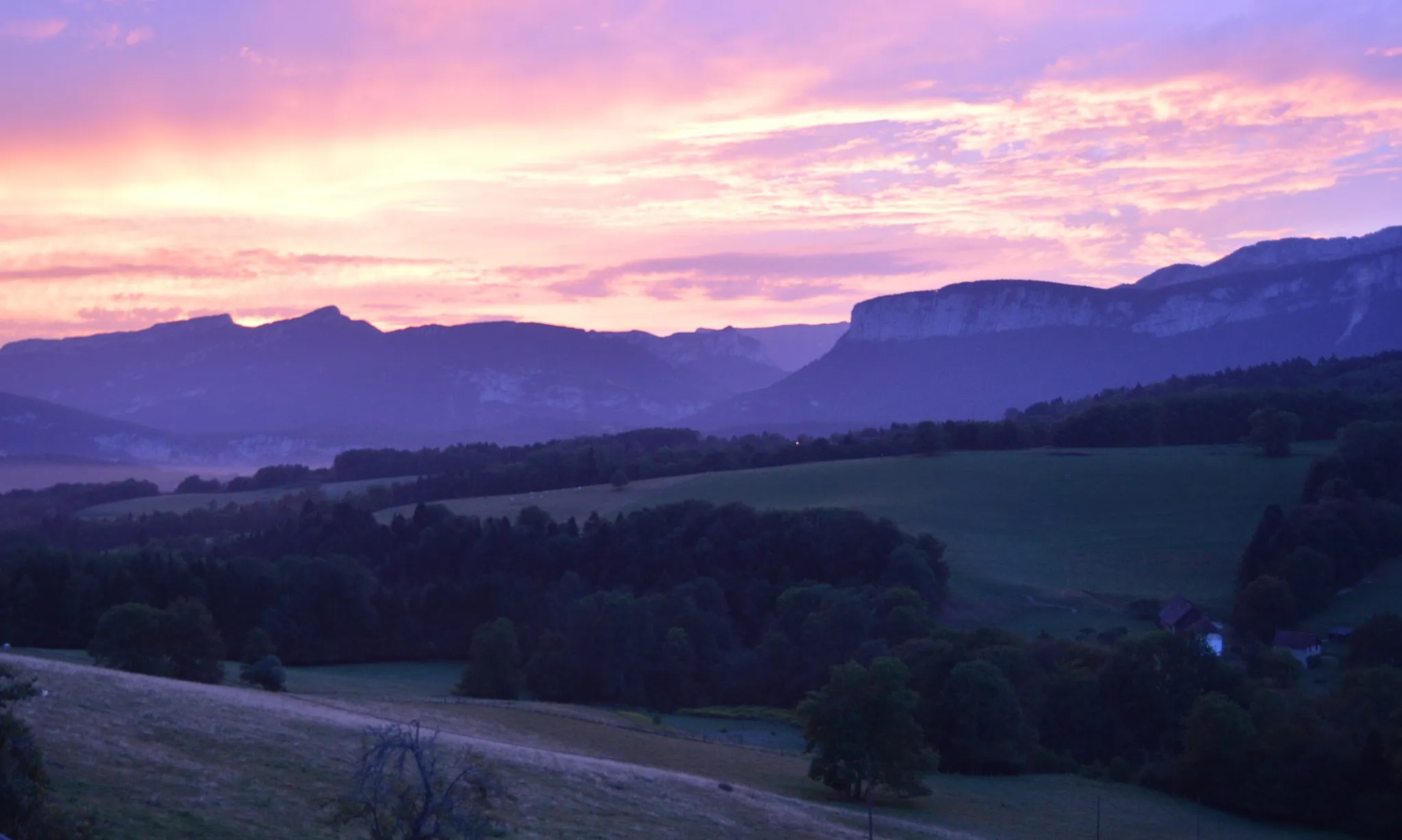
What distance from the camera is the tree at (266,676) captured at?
133ft

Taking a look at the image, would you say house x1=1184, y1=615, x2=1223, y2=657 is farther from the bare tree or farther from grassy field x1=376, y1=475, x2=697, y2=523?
the bare tree

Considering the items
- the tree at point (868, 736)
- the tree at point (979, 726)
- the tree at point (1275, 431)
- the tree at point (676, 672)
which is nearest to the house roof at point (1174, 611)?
the tree at point (979, 726)

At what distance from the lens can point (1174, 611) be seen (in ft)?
201

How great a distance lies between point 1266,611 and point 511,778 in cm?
4819

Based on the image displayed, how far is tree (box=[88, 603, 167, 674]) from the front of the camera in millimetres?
40688

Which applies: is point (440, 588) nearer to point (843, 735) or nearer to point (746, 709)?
point (746, 709)

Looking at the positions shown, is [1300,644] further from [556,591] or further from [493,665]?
[556,591]

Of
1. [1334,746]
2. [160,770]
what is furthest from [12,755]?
[1334,746]

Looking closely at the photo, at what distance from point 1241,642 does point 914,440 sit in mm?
48954

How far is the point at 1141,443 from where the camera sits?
3981 inches

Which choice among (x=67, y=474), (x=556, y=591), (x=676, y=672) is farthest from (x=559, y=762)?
(x=67, y=474)

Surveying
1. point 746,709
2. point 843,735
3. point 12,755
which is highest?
point 12,755

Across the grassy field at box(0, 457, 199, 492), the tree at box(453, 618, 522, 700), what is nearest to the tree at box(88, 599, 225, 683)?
the tree at box(453, 618, 522, 700)

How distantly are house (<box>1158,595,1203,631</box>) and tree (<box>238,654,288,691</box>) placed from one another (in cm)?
4022
